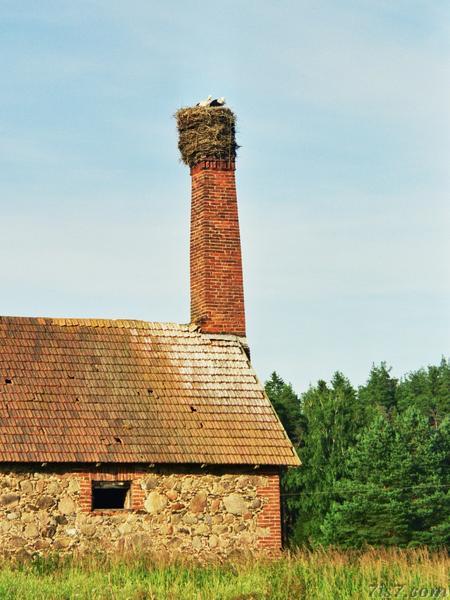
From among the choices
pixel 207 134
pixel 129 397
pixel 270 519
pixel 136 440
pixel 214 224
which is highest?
pixel 207 134

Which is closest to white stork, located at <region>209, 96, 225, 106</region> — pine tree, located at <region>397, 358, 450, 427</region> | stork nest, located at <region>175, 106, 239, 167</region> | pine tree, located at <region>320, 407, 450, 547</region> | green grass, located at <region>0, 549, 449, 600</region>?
stork nest, located at <region>175, 106, 239, 167</region>

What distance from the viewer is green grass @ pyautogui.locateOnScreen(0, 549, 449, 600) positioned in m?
15.8

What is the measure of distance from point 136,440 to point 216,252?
5090 millimetres

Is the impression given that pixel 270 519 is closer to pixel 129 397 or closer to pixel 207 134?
pixel 129 397

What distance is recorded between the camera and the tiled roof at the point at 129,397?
72.6 feet

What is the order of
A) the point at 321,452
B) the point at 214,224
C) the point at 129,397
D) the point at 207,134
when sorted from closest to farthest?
1. the point at 129,397
2. the point at 214,224
3. the point at 207,134
4. the point at 321,452

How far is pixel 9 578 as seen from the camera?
1711 centimetres

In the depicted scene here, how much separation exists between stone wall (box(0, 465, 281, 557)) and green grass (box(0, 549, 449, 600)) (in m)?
2.61

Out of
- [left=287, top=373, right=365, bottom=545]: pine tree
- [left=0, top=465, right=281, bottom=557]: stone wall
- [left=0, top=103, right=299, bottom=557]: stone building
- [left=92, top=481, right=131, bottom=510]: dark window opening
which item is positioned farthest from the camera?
[left=287, top=373, right=365, bottom=545]: pine tree

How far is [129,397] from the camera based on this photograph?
23391mm

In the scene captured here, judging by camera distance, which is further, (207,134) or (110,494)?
(207,134)

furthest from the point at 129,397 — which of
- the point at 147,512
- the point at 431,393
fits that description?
the point at 431,393

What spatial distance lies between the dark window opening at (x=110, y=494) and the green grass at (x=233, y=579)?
3224 mm

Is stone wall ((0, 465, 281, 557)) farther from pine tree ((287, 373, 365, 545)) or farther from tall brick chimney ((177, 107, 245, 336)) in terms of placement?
pine tree ((287, 373, 365, 545))
